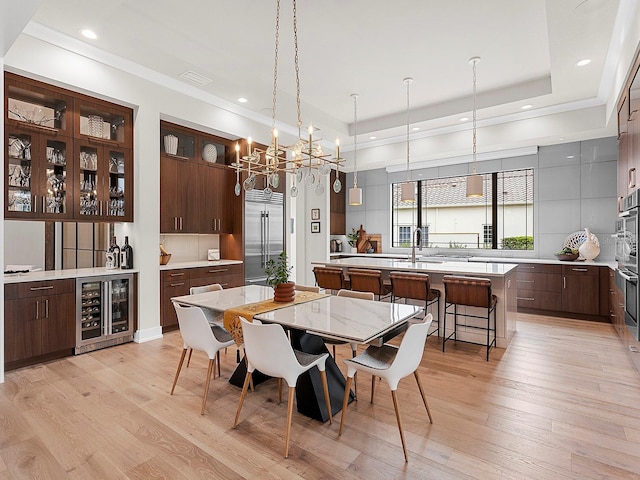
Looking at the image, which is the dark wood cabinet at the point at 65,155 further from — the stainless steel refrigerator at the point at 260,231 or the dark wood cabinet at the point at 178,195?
the stainless steel refrigerator at the point at 260,231

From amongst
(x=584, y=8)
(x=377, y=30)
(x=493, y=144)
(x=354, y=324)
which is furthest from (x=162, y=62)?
(x=493, y=144)

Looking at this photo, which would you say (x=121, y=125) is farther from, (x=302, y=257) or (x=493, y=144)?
(x=493, y=144)

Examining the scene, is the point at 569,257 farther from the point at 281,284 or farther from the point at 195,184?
the point at 195,184

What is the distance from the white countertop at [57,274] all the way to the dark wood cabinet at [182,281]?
471mm

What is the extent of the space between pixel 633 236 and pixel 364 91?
11.7 feet

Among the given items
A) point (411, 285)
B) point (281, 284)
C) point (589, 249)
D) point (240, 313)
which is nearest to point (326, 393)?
point (240, 313)

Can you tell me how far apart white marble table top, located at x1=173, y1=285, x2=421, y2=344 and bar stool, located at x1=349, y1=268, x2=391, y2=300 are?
1276 mm

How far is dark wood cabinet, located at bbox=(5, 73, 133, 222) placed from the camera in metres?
3.55

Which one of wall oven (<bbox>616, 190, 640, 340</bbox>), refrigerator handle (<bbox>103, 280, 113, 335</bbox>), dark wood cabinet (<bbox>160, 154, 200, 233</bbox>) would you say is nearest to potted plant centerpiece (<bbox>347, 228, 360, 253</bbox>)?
dark wood cabinet (<bbox>160, 154, 200, 233</bbox>)

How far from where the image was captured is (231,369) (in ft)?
11.4

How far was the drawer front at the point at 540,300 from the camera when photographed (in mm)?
5516

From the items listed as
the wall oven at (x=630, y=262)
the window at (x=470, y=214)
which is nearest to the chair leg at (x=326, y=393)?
the wall oven at (x=630, y=262)

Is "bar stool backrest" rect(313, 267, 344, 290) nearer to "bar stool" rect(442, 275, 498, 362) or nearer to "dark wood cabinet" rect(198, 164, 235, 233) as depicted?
"bar stool" rect(442, 275, 498, 362)

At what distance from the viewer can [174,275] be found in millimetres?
4730
